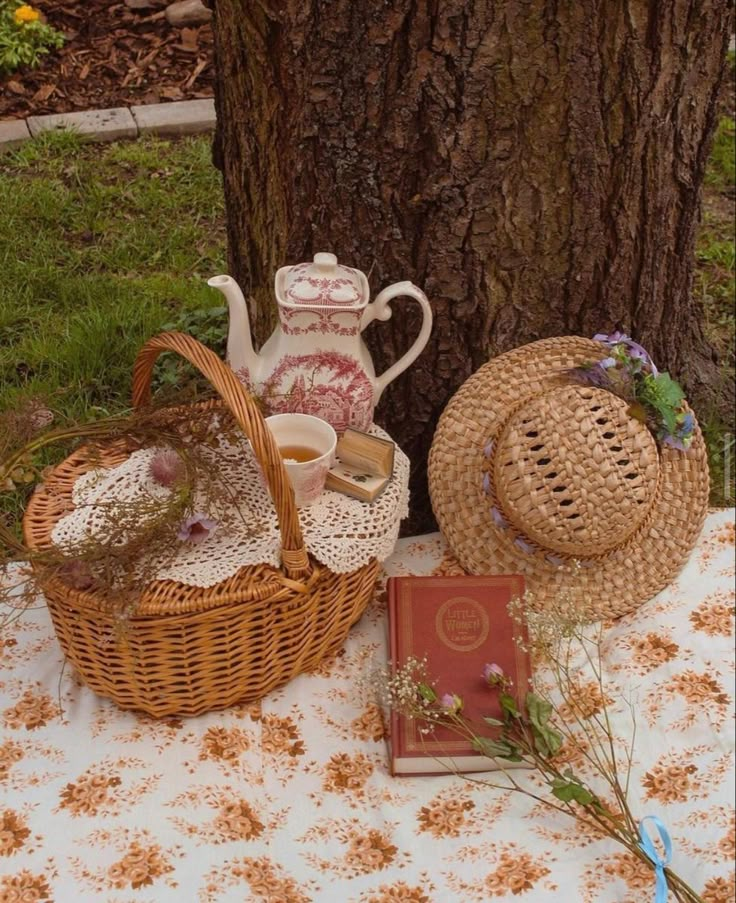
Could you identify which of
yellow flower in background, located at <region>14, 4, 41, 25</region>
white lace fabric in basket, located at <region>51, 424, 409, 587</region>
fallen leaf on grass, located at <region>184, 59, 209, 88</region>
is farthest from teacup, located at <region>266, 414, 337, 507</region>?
yellow flower in background, located at <region>14, 4, 41, 25</region>

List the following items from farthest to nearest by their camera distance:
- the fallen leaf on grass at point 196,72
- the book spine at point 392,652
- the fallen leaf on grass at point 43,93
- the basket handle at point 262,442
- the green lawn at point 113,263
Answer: the fallen leaf on grass at point 196,72, the fallen leaf on grass at point 43,93, the green lawn at point 113,263, the book spine at point 392,652, the basket handle at point 262,442

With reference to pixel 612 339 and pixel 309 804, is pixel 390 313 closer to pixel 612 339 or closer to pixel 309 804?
pixel 612 339

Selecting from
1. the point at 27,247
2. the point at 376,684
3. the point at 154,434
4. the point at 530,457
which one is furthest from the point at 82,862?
the point at 27,247

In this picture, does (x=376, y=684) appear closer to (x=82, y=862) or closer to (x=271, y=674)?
(x=271, y=674)

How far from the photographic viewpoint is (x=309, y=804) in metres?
1.61

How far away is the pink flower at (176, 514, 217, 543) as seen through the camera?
5.25 ft

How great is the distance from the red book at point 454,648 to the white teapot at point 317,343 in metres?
0.35

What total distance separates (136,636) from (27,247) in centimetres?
174

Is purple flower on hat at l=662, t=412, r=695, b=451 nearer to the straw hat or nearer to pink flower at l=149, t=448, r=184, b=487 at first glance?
the straw hat

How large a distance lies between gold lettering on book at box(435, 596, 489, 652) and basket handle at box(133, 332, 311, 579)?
12.2 inches

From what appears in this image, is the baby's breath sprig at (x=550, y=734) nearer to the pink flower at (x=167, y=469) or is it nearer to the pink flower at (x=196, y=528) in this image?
the pink flower at (x=196, y=528)

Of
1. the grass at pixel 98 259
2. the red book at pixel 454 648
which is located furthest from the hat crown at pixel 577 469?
the grass at pixel 98 259

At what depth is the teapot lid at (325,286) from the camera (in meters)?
1.69

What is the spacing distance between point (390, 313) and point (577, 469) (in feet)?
1.42
